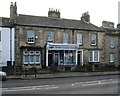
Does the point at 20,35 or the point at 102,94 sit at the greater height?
the point at 20,35

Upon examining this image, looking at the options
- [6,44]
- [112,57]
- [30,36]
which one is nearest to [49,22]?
[30,36]

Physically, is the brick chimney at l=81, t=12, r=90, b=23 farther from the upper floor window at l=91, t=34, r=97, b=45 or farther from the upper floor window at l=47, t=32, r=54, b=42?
the upper floor window at l=47, t=32, r=54, b=42

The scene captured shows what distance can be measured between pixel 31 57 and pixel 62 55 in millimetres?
5212

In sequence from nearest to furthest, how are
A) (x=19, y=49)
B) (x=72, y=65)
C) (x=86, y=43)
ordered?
1. (x=19, y=49)
2. (x=72, y=65)
3. (x=86, y=43)

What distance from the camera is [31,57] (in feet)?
84.9

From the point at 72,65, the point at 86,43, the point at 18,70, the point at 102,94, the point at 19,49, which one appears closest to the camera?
the point at 102,94

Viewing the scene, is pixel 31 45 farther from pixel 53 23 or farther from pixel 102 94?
pixel 102 94

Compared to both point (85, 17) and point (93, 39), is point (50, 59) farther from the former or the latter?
point (85, 17)

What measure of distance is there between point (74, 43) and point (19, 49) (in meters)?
9.33

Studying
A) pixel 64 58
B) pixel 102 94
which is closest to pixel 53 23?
pixel 64 58

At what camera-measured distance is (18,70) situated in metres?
21.9

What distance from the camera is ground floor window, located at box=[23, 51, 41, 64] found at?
2545 cm

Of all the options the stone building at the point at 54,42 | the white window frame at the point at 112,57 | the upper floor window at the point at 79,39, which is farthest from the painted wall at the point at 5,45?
the white window frame at the point at 112,57

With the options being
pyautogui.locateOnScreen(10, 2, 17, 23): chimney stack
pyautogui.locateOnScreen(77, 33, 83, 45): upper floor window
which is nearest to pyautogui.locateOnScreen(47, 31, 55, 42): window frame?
pyautogui.locateOnScreen(77, 33, 83, 45): upper floor window
